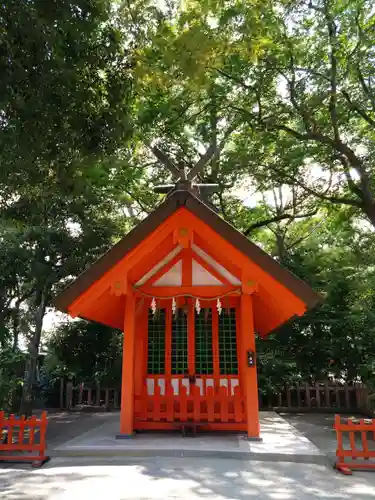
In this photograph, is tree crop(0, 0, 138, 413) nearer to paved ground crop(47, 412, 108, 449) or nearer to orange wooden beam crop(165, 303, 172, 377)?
orange wooden beam crop(165, 303, 172, 377)

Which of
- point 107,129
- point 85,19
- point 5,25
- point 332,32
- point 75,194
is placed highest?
point 332,32

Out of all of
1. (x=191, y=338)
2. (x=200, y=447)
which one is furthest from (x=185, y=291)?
(x=200, y=447)

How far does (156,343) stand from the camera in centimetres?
756

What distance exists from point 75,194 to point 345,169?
27.2ft

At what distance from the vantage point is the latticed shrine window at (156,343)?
740cm

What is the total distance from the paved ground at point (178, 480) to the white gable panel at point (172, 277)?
2916 mm

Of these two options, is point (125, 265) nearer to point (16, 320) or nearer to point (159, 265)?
point (159, 265)

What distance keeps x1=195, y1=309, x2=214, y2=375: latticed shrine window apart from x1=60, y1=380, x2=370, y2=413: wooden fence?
6064 mm

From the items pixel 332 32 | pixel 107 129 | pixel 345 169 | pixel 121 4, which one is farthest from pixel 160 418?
pixel 332 32

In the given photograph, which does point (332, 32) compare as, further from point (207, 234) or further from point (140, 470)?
point (140, 470)

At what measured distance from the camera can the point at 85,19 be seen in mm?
4660

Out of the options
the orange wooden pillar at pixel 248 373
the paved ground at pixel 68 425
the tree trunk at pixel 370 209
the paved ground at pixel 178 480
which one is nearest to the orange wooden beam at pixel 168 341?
the orange wooden pillar at pixel 248 373

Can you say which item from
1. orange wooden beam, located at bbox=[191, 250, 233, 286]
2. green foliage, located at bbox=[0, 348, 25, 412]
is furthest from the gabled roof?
green foliage, located at bbox=[0, 348, 25, 412]

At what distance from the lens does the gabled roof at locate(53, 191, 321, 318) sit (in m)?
6.29
